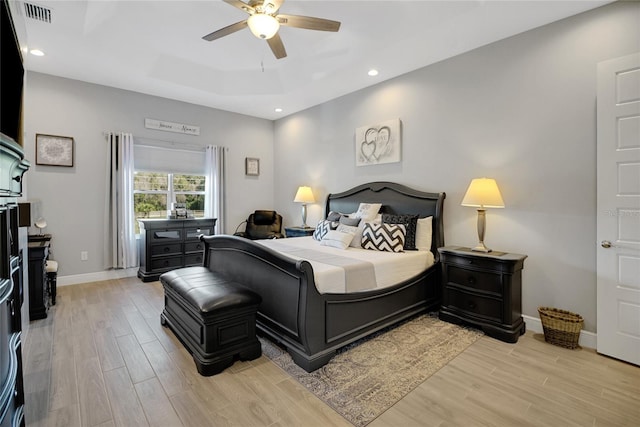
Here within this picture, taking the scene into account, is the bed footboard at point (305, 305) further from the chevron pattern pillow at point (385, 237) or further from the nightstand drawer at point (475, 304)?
the chevron pattern pillow at point (385, 237)

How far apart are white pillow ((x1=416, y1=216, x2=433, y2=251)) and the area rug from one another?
86 centimetres

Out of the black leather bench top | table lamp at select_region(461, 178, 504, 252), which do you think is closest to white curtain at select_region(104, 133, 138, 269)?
the black leather bench top

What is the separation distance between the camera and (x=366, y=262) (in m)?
2.75

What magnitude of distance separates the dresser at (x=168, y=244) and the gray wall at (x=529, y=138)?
3301 millimetres

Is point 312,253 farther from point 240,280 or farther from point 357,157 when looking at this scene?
point 357,157

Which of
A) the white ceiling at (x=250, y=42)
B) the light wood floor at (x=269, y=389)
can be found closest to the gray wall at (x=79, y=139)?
the white ceiling at (x=250, y=42)

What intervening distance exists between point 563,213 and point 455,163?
3.82 feet

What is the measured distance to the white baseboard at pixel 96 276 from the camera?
4383mm

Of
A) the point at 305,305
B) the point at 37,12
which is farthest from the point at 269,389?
the point at 37,12

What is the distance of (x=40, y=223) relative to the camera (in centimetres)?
393

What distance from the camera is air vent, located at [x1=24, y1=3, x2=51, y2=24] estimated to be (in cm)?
281

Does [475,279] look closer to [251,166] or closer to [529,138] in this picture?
[529,138]

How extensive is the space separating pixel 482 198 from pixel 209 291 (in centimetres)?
259

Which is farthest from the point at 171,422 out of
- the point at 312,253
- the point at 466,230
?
the point at 466,230
